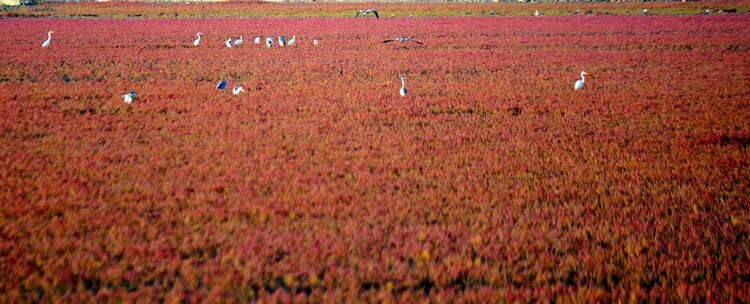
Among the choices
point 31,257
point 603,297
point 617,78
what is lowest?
point 617,78

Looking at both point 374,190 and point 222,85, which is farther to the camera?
point 222,85

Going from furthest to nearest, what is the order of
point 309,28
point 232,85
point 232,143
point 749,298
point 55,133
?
point 309,28, point 232,85, point 55,133, point 232,143, point 749,298

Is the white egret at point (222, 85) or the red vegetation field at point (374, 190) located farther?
the white egret at point (222, 85)

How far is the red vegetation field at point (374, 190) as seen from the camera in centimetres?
492

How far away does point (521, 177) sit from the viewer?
7.69 m

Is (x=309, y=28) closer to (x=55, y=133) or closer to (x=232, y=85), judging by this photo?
(x=232, y=85)

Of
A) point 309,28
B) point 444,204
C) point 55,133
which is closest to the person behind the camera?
point 444,204

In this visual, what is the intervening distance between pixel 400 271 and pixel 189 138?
5.87m

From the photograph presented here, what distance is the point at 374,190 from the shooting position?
7.12m

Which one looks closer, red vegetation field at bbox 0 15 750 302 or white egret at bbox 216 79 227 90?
red vegetation field at bbox 0 15 750 302

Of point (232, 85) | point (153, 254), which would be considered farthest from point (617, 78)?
point (153, 254)

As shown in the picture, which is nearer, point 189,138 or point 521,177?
point 521,177

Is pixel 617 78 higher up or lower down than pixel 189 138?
lower down

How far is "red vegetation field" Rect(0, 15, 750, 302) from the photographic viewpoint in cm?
492
